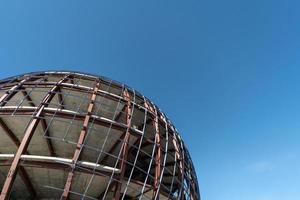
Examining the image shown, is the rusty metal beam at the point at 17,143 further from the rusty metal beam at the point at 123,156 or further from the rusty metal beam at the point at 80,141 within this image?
the rusty metal beam at the point at 123,156

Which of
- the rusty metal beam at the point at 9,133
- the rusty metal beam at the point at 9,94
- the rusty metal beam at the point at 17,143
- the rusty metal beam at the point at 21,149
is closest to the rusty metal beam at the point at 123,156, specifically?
the rusty metal beam at the point at 21,149

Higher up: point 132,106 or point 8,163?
point 132,106

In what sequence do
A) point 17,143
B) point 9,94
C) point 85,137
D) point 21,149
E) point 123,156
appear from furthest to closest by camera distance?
point 9,94
point 17,143
point 85,137
point 123,156
point 21,149

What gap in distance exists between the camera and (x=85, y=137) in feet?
38.1

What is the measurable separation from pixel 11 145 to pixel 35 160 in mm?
3977

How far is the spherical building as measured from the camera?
11.9 m

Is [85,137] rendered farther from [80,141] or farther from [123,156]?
[123,156]

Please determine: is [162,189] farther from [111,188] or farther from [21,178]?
[21,178]

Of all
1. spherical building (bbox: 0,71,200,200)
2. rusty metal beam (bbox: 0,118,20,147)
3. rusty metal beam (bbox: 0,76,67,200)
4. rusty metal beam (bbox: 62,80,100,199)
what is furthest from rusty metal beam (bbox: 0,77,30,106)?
rusty metal beam (bbox: 62,80,100,199)

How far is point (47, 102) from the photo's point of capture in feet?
41.1

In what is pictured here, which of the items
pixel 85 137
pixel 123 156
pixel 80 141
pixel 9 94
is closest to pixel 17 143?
pixel 9 94

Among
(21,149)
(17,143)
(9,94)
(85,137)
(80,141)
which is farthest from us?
(9,94)

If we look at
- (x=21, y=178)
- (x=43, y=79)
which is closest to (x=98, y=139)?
(x=21, y=178)

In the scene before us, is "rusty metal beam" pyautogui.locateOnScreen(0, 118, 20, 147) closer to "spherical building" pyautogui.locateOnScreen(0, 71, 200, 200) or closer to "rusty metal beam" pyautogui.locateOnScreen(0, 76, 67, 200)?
"spherical building" pyautogui.locateOnScreen(0, 71, 200, 200)
